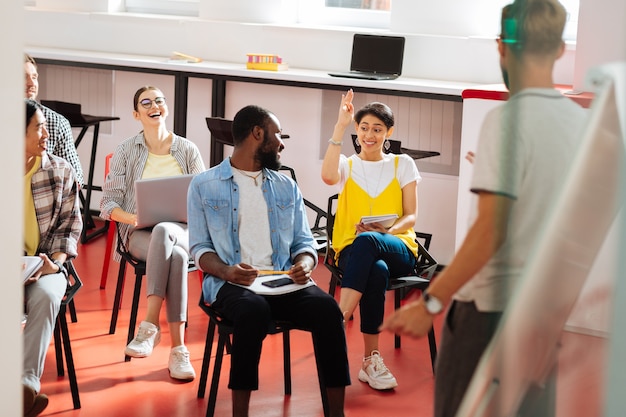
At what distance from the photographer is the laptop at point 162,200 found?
3.76 m

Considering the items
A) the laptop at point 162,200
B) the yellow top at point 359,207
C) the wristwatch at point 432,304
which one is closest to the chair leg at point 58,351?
the laptop at point 162,200

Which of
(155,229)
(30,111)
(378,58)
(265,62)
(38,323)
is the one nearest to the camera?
(38,323)

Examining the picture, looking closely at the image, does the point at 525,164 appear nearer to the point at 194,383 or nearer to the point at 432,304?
the point at 432,304

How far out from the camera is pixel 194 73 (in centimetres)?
579

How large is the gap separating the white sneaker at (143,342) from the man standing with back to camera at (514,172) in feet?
7.85

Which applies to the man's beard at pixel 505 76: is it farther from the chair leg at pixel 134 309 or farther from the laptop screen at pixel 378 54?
the laptop screen at pixel 378 54

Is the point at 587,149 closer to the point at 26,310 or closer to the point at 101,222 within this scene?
the point at 26,310

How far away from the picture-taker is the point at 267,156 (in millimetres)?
3326

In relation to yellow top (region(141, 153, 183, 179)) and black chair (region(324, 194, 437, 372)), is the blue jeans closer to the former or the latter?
black chair (region(324, 194, 437, 372))

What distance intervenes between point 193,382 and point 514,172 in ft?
8.08

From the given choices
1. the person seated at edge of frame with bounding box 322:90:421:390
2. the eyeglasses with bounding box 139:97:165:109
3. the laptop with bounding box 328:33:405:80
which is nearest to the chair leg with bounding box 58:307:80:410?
the person seated at edge of frame with bounding box 322:90:421:390

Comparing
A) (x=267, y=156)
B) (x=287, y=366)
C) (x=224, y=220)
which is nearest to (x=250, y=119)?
(x=267, y=156)

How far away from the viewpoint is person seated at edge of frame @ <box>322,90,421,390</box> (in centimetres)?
362

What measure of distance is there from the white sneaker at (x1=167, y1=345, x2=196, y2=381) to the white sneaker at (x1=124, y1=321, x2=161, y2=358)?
0.43 ft
